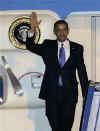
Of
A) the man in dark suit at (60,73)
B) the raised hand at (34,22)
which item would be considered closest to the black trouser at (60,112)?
the man in dark suit at (60,73)

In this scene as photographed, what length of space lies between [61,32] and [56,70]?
1.16 ft

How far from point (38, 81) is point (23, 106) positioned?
30 cm

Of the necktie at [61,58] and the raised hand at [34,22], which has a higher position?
the raised hand at [34,22]

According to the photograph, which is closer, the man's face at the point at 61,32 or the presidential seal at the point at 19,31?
the man's face at the point at 61,32

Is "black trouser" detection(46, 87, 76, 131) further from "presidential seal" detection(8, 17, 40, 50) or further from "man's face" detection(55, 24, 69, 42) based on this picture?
"presidential seal" detection(8, 17, 40, 50)

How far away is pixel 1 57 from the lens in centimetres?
284

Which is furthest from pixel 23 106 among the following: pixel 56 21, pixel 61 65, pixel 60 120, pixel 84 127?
pixel 84 127

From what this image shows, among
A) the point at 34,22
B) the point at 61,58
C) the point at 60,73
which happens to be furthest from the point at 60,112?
the point at 34,22

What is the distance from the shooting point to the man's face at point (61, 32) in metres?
2.59

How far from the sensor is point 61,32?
2598mm

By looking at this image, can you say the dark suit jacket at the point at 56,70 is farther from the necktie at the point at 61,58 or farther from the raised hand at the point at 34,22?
the raised hand at the point at 34,22

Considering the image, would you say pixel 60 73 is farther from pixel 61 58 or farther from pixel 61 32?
pixel 61 32

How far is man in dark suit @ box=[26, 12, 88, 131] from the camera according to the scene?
2.58 metres

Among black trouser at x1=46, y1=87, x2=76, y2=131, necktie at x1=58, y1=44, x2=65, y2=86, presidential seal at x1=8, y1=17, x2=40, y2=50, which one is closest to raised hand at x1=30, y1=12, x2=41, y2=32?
presidential seal at x1=8, y1=17, x2=40, y2=50
